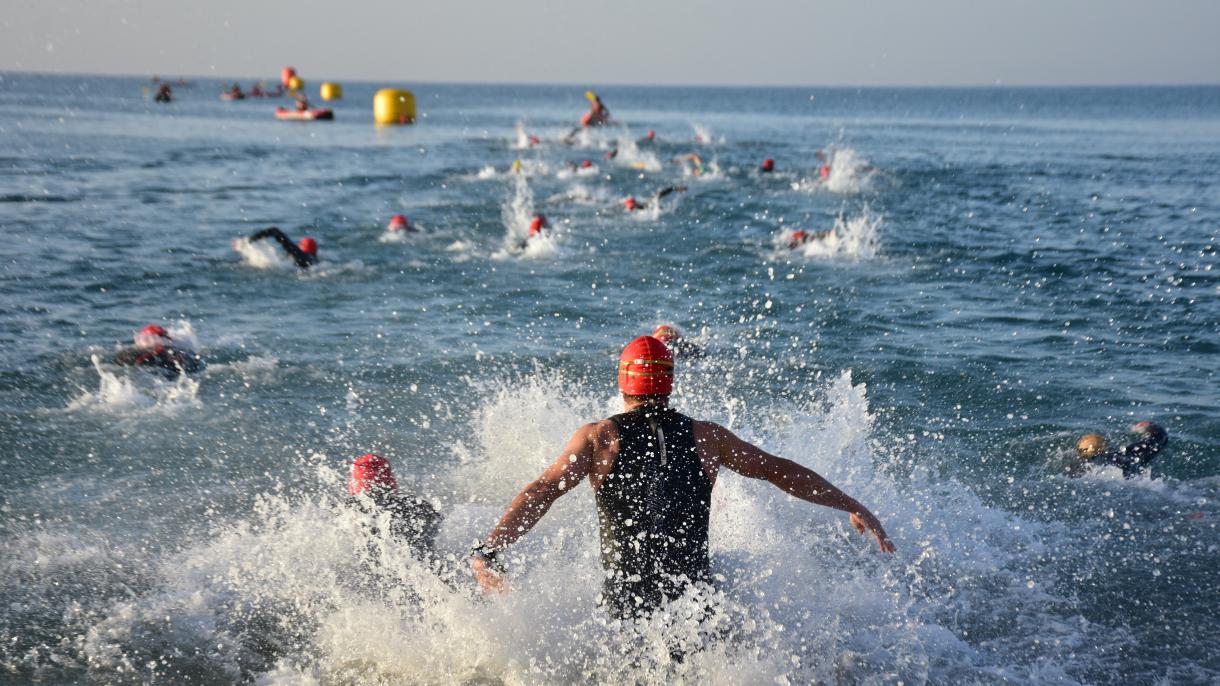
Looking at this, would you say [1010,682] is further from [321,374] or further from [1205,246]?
[1205,246]

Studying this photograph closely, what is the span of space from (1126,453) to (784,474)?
4463 mm

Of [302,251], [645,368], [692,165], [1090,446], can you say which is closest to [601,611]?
[645,368]

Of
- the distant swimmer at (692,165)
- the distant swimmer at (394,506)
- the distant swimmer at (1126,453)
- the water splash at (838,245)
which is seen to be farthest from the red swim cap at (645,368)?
the distant swimmer at (692,165)

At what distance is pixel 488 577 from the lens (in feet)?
13.8

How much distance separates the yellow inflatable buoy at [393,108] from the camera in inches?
2260

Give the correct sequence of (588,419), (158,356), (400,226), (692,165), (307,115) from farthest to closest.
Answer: (307,115) → (692,165) → (400,226) → (158,356) → (588,419)

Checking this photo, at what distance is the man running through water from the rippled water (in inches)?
10.7

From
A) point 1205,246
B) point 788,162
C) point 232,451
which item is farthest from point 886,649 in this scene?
point 788,162

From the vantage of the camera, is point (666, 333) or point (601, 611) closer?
point (601, 611)

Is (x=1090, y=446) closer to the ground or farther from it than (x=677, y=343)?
closer to the ground

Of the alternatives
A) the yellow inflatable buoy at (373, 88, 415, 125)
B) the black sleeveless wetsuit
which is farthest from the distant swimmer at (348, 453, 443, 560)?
the yellow inflatable buoy at (373, 88, 415, 125)

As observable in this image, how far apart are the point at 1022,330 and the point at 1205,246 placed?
Result: 280 inches

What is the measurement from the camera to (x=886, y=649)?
5.00 m

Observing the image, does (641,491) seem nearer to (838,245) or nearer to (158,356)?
(158,356)
